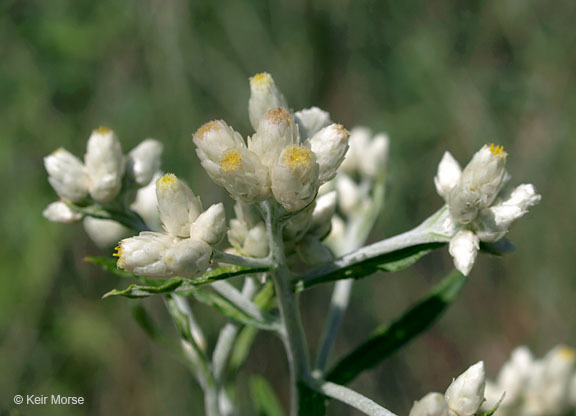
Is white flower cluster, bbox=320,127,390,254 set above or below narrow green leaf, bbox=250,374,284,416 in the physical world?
above

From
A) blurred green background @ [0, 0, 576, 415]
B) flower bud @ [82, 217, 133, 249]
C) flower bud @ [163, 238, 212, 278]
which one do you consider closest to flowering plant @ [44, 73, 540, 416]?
flower bud @ [163, 238, 212, 278]

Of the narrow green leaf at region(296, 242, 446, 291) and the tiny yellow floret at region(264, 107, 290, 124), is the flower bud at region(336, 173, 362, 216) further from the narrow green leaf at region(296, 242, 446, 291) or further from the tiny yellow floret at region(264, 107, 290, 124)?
the tiny yellow floret at region(264, 107, 290, 124)

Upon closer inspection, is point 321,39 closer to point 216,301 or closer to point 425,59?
point 425,59

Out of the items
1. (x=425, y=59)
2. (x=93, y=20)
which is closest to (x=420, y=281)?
(x=425, y=59)

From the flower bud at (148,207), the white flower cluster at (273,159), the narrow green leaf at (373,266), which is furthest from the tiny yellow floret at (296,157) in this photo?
the flower bud at (148,207)

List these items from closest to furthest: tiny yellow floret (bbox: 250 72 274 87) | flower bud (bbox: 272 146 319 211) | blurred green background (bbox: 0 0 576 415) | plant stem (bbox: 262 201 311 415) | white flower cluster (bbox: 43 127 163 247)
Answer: flower bud (bbox: 272 146 319 211)
plant stem (bbox: 262 201 311 415)
tiny yellow floret (bbox: 250 72 274 87)
white flower cluster (bbox: 43 127 163 247)
blurred green background (bbox: 0 0 576 415)

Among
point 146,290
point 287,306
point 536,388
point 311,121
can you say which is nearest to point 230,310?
point 287,306

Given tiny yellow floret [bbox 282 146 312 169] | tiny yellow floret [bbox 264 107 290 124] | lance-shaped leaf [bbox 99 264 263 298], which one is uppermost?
tiny yellow floret [bbox 264 107 290 124]

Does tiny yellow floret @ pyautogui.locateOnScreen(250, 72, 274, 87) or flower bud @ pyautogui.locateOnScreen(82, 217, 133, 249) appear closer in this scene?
tiny yellow floret @ pyautogui.locateOnScreen(250, 72, 274, 87)
